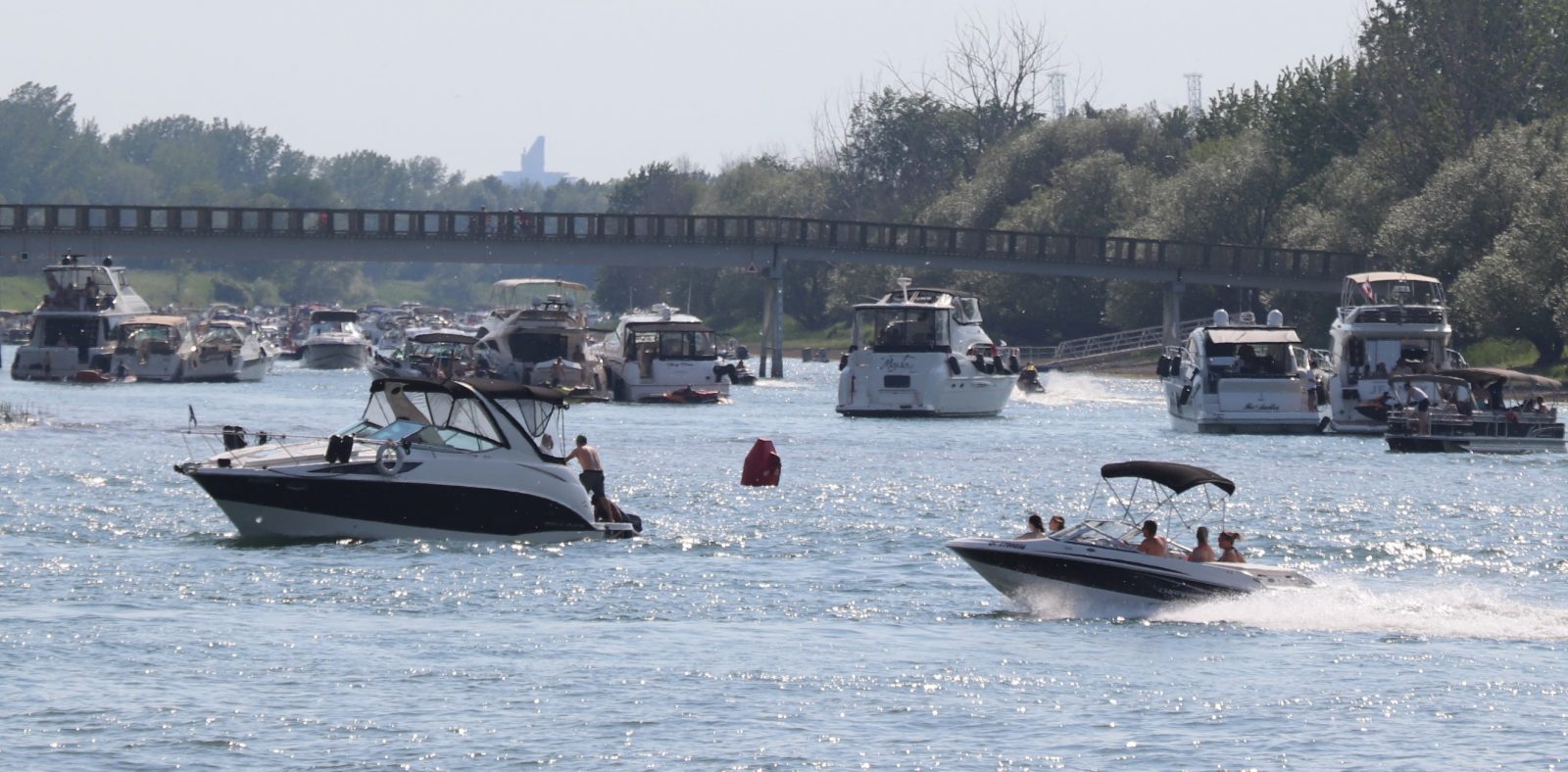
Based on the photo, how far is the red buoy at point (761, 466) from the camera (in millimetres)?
52406

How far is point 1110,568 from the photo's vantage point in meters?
31.7

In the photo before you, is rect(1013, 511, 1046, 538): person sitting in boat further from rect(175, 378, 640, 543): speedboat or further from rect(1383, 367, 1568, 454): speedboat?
rect(1383, 367, 1568, 454): speedboat

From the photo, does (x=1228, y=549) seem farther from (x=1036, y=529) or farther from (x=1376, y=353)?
(x=1376, y=353)

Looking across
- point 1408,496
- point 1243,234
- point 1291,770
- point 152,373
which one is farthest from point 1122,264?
point 1291,770

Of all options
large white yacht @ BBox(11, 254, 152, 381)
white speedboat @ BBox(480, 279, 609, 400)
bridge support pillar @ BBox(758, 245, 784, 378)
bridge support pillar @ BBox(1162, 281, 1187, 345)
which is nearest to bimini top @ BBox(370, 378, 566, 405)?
white speedboat @ BBox(480, 279, 609, 400)

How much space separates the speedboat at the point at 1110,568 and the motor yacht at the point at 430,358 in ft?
195

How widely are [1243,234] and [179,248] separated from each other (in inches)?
2402

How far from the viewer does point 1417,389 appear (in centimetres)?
6856

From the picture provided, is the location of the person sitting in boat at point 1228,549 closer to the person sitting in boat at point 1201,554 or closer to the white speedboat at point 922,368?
the person sitting in boat at point 1201,554

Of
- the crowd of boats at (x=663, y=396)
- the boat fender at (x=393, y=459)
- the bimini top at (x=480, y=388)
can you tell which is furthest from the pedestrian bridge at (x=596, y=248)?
the boat fender at (x=393, y=459)

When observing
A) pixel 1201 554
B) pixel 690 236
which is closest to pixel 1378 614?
pixel 1201 554

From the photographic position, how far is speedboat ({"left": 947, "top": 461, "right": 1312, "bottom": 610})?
3164cm

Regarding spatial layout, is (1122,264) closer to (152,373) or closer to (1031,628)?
(152,373)

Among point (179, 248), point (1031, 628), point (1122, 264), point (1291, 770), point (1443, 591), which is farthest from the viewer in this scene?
point (1122, 264)
